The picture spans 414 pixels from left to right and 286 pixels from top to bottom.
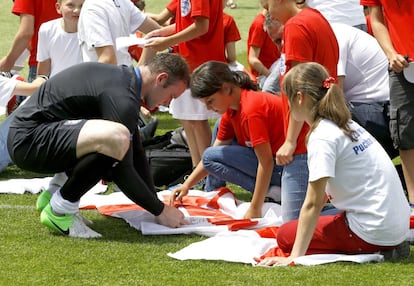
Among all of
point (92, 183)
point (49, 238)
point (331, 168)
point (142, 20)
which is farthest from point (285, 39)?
point (142, 20)

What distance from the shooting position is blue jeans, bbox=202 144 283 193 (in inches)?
249

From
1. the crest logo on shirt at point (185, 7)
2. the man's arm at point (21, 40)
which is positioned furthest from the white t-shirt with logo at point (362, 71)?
the man's arm at point (21, 40)

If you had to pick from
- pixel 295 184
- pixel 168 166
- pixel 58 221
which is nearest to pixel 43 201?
pixel 58 221

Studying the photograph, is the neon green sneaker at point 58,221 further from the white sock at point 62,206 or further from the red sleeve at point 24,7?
the red sleeve at point 24,7

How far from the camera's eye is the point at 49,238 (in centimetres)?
549

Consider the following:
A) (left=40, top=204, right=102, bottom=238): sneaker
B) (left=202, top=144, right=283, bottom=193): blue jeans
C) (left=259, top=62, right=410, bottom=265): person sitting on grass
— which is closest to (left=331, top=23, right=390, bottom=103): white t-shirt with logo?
(left=202, top=144, right=283, bottom=193): blue jeans

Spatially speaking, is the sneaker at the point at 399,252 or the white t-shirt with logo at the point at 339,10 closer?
the sneaker at the point at 399,252

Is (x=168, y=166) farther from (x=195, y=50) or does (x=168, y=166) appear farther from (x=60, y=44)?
(x=60, y=44)

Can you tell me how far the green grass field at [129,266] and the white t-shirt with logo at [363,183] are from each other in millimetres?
189

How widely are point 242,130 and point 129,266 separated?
1.62 meters

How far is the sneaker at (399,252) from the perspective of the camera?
493 cm

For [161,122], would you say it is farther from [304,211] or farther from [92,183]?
[304,211]

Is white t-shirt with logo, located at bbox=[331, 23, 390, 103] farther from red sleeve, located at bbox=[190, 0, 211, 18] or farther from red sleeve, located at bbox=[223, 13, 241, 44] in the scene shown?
red sleeve, located at bbox=[223, 13, 241, 44]

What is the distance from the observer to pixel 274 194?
6.38 metres
